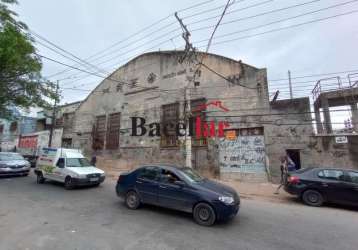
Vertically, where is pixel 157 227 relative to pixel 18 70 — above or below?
below

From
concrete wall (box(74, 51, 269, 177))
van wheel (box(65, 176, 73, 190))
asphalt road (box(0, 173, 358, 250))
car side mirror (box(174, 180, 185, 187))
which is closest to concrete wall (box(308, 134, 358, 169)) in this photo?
concrete wall (box(74, 51, 269, 177))

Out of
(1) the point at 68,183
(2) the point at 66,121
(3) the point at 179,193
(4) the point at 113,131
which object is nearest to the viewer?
(3) the point at 179,193

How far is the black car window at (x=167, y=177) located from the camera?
614cm

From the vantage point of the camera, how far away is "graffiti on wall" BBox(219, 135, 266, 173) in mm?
12492

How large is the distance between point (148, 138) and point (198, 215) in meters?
12.5

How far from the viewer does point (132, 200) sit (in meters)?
6.73

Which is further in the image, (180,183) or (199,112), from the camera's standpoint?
(199,112)

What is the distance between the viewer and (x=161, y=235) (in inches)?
183

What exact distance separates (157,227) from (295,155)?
10.1 meters

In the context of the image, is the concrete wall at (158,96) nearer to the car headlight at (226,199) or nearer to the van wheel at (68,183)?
the van wheel at (68,183)

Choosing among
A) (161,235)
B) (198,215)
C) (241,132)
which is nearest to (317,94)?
(241,132)

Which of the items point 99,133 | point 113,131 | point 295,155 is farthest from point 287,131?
point 99,133

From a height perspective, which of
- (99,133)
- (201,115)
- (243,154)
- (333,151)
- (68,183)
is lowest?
(68,183)

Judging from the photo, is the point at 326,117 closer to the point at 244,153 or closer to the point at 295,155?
the point at 295,155
